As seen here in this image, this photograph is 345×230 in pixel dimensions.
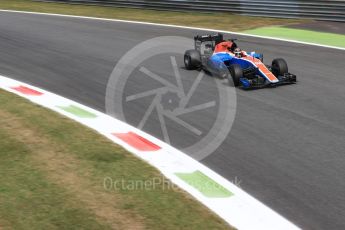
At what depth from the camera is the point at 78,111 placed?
29.4 feet

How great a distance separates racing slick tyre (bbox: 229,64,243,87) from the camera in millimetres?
10414

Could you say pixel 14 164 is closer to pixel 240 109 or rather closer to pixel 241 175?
pixel 241 175

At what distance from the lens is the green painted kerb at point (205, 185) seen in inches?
225

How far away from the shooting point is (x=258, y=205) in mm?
5559

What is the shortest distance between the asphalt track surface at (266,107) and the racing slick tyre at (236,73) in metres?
0.37

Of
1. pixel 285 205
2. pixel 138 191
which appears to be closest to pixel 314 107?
pixel 285 205

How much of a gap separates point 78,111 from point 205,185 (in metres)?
3.67

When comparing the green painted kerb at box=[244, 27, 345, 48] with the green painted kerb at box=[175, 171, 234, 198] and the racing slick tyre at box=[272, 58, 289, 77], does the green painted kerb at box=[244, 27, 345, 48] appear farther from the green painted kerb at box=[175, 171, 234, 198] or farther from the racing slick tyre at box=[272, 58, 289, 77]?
the green painted kerb at box=[175, 171, 234, 198]

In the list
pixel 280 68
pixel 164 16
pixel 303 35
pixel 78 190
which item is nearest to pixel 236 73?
pixel 280 68

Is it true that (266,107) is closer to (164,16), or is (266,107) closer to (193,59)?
(193,59)

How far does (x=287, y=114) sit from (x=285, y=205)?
3.43 m

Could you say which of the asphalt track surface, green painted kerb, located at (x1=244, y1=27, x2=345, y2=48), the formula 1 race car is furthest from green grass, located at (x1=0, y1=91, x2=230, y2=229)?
green painted kerb, located at (x1=244, y1=27, x2=345, y2=48)

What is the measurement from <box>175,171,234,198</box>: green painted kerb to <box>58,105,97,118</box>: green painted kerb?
9.63 feet

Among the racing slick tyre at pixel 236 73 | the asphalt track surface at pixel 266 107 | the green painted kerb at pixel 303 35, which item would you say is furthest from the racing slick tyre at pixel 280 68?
the green painted kerb at pixel 303 35
